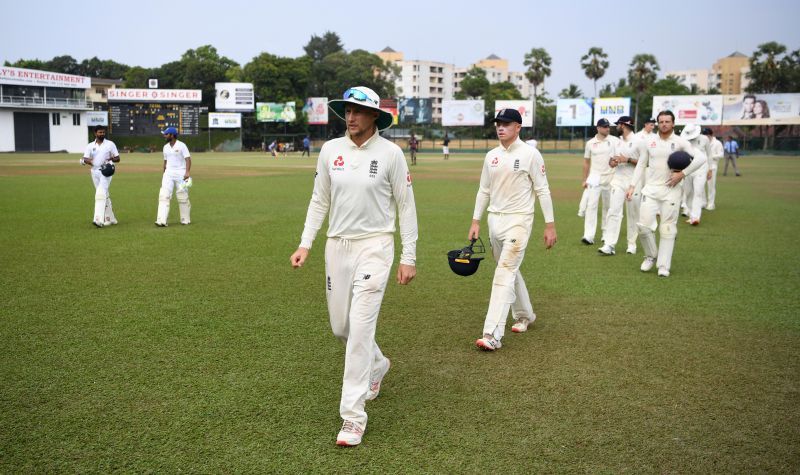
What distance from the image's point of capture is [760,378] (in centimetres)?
590

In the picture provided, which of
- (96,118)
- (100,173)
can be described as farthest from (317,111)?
(100,173)

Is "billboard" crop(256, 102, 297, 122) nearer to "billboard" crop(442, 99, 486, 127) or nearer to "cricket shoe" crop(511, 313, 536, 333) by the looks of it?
"billboard" crop(442, 99, 486, 127)

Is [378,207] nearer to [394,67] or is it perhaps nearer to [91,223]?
[91,223]

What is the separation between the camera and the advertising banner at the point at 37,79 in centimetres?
7525

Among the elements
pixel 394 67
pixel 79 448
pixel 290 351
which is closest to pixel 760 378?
pixel 290 351

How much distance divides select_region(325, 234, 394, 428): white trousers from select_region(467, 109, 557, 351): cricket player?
1931mm

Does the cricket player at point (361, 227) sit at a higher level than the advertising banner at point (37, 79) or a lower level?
lower

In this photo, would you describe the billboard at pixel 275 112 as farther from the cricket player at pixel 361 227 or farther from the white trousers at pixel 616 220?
the cricket player at pixel 361 227

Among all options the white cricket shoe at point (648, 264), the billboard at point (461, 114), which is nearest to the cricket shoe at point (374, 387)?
the white cricket shoe at point (648, 264)

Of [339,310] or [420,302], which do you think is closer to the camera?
[339,310]

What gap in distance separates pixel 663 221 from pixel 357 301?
6.84 meters

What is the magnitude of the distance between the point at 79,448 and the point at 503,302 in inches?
148

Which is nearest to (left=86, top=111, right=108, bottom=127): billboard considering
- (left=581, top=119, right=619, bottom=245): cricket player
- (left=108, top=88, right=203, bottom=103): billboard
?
(left=108, top=88, right=203, bottom=103): billboard

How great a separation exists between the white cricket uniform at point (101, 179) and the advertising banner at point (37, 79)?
69962mm
